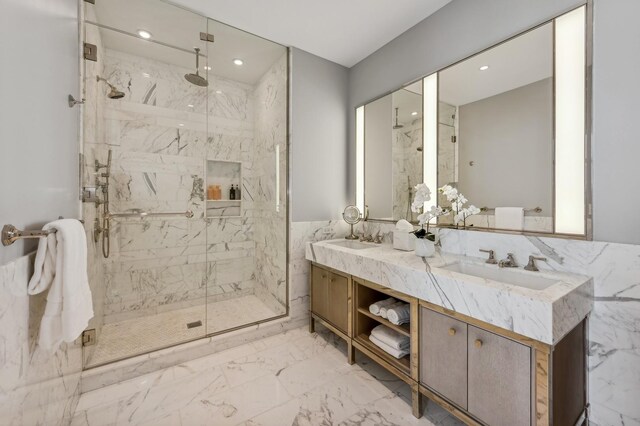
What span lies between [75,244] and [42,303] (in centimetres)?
31

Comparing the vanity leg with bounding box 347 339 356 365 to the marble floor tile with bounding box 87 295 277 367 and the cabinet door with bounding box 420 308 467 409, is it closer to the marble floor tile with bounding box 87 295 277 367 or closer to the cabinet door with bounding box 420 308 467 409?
the cabinet door with bounding box 420 308 467 409

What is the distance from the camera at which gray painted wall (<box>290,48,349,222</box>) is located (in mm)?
2559

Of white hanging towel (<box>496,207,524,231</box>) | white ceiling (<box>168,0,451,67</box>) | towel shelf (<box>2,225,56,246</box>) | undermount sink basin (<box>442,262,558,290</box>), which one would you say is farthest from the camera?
white ceiling (<box>168,0,451,67</box>)

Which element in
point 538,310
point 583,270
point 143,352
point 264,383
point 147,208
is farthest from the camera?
point 147,208

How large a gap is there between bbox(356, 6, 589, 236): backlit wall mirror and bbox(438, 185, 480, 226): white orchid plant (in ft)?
0.17

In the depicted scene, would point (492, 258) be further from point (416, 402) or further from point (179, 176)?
point (179, 176)

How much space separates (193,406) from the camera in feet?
5.21

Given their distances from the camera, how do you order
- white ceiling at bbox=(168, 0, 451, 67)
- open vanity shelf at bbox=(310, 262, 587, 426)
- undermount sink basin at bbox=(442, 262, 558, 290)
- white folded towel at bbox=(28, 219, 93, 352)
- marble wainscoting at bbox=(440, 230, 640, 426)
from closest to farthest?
white folded towel at bbox=(28, 219, 93, 352)
open vanity shelf at bbox=(310, 262, 587, 426)
marble wainscoting at bbox=(440, 230, 640, 426)
undermount sink basin at bbox=(442, 262, 558, 290)
white ceiling at bbox=(168, 0, 451, 67)

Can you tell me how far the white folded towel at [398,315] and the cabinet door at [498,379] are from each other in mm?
479

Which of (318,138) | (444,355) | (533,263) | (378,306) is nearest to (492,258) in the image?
(533,263)

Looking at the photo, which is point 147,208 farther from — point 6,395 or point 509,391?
point 509,391

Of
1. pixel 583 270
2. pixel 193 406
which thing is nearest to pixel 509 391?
pixel 583 270

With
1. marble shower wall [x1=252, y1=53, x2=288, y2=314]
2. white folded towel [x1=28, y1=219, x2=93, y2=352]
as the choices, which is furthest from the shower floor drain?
white folded towel [x1=28, y1=219, x2=93, y2=352]

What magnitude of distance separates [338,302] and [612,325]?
1549mm
